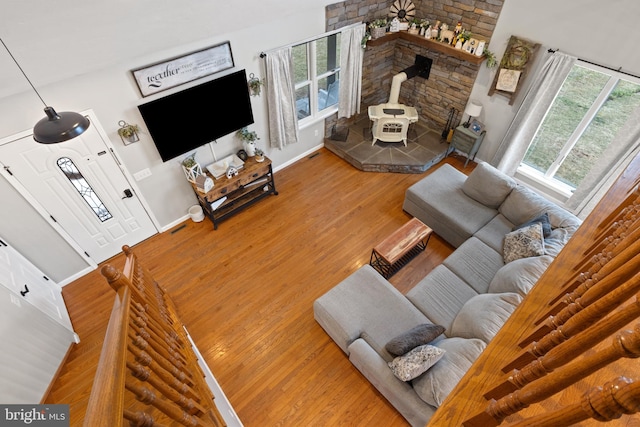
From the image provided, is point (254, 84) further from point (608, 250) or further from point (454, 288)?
point (608, 250)

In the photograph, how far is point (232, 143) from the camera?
4.80 meters

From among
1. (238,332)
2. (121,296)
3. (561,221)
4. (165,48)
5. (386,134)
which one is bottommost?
(238,332)

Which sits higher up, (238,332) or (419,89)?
(419,89)

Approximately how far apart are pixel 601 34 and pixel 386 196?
10.7 feet

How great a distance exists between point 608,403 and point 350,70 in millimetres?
5450

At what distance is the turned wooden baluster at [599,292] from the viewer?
766 mm

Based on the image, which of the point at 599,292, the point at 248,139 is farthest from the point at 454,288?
the point at 248,139

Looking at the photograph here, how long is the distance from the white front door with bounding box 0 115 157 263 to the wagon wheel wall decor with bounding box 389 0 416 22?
15.7ft

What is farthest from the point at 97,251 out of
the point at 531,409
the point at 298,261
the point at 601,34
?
the point at 601,34

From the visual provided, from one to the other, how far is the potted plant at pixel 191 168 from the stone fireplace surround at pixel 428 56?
8.51ft

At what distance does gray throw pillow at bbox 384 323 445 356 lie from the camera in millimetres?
2746

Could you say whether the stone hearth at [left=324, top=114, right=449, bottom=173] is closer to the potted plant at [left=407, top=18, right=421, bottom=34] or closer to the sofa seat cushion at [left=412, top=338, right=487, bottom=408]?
the potted plant at [left=407, top=18, right=421, bottom=34]

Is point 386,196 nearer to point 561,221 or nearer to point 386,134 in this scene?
point 386,134

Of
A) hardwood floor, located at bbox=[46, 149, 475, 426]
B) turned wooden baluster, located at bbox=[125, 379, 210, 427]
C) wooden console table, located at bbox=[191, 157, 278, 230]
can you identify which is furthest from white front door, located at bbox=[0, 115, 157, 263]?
turned wooden baluster, located at bbox=[125, 379, 210, 427]
